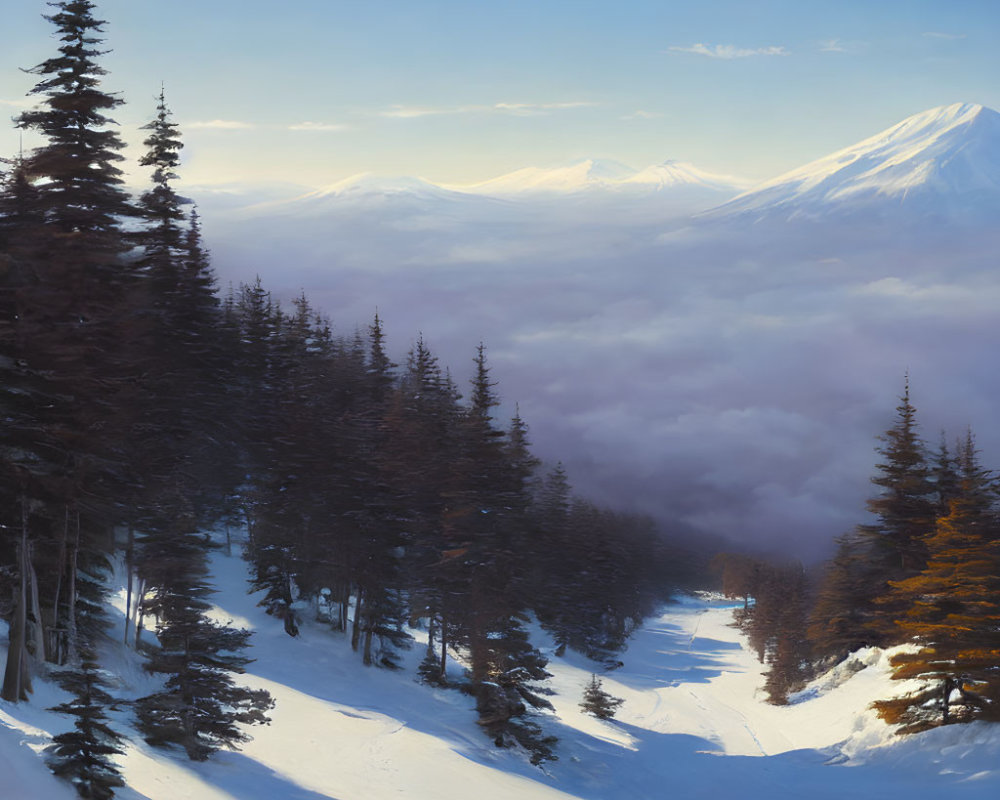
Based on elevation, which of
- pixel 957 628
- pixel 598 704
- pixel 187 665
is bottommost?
pixel 598 704

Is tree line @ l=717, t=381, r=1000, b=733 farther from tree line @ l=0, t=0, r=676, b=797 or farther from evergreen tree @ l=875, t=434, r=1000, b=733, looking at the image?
tree line @ l=0, t=0, r=676, b=797

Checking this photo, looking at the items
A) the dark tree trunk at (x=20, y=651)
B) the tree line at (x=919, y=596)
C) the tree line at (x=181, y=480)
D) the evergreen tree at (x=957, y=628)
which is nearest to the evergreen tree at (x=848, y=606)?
the tree line at (x=919, y=596)

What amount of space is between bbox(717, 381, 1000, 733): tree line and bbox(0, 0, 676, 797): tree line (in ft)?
55.3

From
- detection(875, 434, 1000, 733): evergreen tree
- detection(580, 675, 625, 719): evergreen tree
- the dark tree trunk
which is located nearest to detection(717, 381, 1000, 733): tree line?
detection(875, 434, 1000, 733): evergreen tree

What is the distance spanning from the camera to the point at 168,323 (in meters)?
46.8

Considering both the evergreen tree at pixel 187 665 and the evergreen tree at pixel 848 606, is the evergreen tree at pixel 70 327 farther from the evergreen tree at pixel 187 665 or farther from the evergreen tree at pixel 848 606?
the evergreen tree at pixel 848 606

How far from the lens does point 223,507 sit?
53438mm

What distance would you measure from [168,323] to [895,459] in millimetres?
42735

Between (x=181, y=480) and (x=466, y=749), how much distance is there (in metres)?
20.4

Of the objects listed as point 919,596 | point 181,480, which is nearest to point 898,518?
A: point 919,596

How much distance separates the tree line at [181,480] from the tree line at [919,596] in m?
16.9

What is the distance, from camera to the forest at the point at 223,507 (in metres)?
23.1

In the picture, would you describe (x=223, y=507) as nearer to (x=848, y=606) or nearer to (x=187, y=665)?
(x=187, y=665)

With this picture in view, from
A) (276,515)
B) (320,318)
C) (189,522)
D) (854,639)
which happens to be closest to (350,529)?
(276,515)
